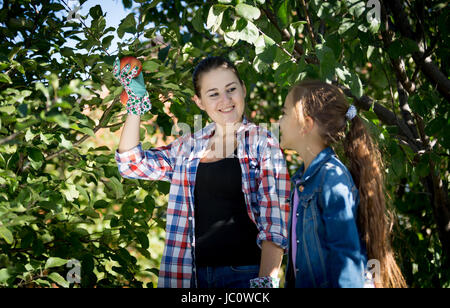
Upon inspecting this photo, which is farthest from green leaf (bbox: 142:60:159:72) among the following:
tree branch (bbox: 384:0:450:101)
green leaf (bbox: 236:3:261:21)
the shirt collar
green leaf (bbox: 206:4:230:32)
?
tree branch (bbox: 384:0:450:101)

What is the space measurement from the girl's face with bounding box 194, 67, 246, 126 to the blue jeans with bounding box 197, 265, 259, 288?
1.90 ft

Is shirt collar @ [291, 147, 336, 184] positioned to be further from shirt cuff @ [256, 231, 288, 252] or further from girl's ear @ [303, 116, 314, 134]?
shirt cuff @ [256, 231, 288, 252]

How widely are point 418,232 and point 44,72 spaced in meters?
2.75

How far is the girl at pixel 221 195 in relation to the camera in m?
1.73

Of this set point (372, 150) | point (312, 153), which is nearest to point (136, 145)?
point (312, 153)

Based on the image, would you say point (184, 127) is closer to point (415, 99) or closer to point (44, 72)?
point (44, 72)

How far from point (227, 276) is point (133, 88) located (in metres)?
0.79

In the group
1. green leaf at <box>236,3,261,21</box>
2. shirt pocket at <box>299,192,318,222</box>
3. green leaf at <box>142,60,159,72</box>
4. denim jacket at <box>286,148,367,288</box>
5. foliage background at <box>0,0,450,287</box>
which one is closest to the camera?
denim jacket at <box>286,148,367,288</box>

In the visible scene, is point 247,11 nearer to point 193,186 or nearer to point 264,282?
point 193,186

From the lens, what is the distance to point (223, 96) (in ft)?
6.21

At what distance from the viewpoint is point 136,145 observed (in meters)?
1.86

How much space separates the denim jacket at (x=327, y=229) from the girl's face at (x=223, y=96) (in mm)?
432

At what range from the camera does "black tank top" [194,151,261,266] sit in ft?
5.75

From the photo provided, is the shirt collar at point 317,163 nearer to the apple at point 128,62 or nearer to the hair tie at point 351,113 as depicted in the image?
the hair tie at point 351,113
